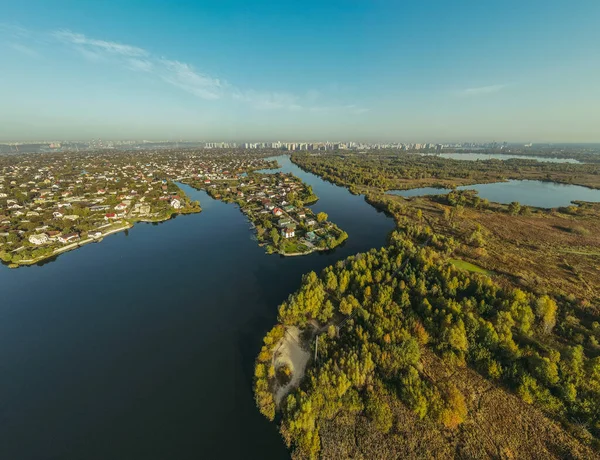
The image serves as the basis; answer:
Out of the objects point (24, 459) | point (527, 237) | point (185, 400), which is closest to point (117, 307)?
point (24, 459)

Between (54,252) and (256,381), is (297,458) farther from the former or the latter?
(54,252)

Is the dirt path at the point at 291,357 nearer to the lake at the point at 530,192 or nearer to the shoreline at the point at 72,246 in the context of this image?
the shoreline at the point at 72,246

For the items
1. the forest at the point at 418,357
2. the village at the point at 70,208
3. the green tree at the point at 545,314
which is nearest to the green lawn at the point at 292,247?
the forest at the point at 418,357

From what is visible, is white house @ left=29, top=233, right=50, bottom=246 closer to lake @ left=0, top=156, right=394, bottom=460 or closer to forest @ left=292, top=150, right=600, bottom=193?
lake @ left=0, top=156, right=394, bottom=460

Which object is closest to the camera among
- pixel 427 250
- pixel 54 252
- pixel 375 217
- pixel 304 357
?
pixel 304 357

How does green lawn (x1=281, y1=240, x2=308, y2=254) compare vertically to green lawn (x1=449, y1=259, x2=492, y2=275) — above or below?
below

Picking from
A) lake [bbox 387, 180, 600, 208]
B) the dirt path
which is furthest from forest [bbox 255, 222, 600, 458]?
lake [bbox 387, 180, 600, 208]
